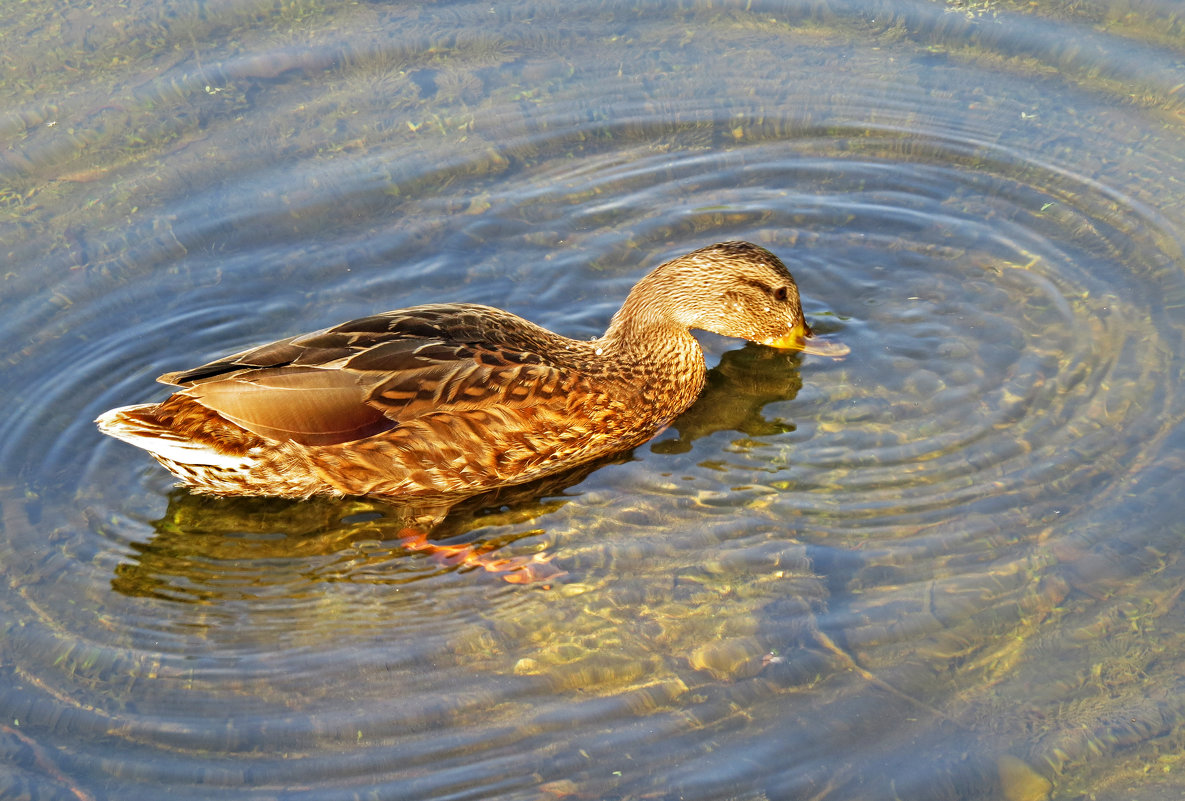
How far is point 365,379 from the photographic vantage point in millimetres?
6223

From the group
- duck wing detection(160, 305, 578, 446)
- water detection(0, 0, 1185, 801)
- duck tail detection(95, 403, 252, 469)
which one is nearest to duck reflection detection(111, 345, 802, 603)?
water detection(0, 0, 1185, 801)

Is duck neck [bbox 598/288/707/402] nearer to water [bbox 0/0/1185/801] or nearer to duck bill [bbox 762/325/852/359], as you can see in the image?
water [bbox 0/0/1185/801]

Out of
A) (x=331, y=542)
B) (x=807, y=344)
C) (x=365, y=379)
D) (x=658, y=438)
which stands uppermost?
(x=365, y=379)

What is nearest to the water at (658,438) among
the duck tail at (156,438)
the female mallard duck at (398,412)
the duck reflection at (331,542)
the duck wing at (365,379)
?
the duck reflection at (331,542)

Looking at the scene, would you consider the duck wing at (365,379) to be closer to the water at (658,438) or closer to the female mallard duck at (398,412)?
the female mallard duck at (398,412)

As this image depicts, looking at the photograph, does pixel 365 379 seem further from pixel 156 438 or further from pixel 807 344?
pixel 807 344

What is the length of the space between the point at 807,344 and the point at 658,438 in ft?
3.92

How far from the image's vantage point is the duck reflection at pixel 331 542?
6.03 m

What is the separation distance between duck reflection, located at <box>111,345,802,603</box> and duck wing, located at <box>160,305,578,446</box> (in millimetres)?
516

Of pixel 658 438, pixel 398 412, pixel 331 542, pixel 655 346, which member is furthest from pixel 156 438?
pixel 655 346

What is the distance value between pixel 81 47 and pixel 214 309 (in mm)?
3475

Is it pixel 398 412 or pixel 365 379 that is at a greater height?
pixel 365 379

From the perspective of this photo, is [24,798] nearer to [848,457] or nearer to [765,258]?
[848,457]

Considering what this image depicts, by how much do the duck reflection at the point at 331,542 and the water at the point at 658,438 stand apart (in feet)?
0.09
